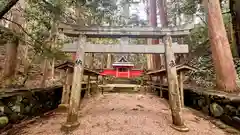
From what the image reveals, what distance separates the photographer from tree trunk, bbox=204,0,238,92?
5.00m

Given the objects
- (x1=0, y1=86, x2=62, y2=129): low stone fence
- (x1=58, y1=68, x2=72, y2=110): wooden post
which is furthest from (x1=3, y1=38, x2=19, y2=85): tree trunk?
(x1=58, y1=68, x2=72, y2=110): wooden post

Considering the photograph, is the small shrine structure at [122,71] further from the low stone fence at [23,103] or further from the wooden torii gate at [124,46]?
the wooden torii gate at [124,46]

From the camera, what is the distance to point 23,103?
4879 millimetres

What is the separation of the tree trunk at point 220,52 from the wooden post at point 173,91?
7.50ft

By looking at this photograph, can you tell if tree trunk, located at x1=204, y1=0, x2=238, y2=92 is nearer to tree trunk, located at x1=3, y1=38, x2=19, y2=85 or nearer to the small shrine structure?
tree trunk, located at x1=3, y1=38, x2=19, y2=85

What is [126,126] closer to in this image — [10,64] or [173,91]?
[173,91]

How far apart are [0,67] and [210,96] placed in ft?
40.2

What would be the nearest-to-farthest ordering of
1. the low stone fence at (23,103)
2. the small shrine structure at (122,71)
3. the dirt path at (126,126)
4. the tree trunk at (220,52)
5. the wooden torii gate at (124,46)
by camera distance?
the dirt path at (126,126)
the wooden torii gate at (124,46)
the low stone fence at (23,103)
the tree trunk at (220,52)
the small shrine structure at (122,71)

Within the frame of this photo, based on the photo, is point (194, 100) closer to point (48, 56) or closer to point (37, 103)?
point (48, 56)

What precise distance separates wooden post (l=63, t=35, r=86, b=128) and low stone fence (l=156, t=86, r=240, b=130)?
164 inches

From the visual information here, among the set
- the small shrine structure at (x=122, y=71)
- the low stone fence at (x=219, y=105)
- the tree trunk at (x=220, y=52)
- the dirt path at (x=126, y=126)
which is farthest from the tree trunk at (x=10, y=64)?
the small shrine structure at (x=122, y=71)

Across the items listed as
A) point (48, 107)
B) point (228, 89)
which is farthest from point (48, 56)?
point (228, 89)

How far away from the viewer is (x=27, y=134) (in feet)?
12.2

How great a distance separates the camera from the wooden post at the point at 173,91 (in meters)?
3.83
